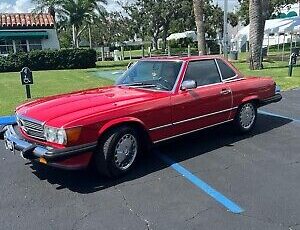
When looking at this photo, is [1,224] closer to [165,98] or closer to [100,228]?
[100,228]

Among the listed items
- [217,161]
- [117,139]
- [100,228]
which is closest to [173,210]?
[100,228]

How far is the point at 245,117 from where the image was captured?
6258 mm

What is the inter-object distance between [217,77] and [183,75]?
0.88 m

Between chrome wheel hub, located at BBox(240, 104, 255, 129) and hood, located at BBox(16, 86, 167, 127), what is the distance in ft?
6.23

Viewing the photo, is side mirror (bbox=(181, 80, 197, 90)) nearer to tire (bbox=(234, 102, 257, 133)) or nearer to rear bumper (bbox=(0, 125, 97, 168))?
tire (bbox=(234, 102, 257, 133))

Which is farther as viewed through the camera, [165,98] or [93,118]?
[165,98]

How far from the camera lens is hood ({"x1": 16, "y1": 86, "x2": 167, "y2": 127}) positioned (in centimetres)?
416

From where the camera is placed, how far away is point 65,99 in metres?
4.88

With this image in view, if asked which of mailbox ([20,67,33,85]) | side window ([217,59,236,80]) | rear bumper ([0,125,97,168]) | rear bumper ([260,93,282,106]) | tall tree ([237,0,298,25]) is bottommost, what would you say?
rear bumper ([0,125,97,168])

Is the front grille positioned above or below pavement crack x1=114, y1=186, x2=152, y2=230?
above

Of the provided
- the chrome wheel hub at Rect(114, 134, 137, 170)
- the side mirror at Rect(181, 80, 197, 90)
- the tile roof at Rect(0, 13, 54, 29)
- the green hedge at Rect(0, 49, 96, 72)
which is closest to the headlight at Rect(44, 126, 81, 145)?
the chrome wheel hub at Rect(114, 134, 137, 170)

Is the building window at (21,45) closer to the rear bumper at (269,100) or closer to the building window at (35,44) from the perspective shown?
the building window at (35,44)

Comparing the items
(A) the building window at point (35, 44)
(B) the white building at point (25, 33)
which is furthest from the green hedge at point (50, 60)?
(A) the building window at point (35, 44)

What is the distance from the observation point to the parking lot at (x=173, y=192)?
3.49 meters
